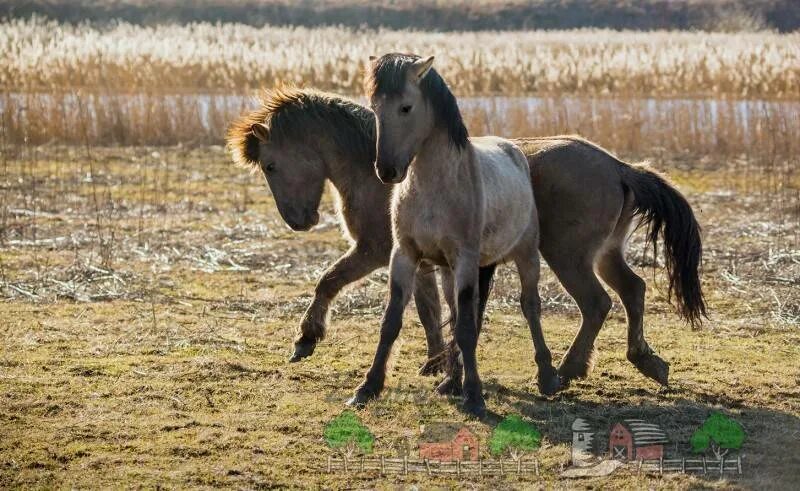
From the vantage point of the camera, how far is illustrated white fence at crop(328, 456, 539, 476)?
197 inches

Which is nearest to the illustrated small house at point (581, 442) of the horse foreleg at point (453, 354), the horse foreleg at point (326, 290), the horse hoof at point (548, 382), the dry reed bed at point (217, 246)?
the horse hoof at point (548, 382)

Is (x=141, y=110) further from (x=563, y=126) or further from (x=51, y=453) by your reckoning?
(x=51, y=453)

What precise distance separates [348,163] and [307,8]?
3647 centimetres

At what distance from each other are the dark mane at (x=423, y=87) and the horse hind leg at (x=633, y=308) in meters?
1.47

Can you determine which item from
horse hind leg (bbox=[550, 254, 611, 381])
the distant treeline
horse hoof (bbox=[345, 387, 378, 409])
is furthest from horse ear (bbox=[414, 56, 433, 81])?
the distant treeline

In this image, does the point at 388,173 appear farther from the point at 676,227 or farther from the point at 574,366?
the point at 676,227

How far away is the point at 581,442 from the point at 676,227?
1.89 meters

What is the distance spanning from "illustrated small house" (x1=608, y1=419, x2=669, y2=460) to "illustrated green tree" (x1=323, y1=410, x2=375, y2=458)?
3.66 feet

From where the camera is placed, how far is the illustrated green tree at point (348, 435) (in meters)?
5.26

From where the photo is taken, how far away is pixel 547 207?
22.1 ft

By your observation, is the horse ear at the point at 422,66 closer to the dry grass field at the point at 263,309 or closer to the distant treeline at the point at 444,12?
the dry grass field at the point at 263,309

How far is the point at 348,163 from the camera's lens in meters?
7.14

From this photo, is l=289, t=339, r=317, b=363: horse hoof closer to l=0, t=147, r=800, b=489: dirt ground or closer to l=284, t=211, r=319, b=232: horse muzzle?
l=0, t=147, r=800, b=489: dirt ground

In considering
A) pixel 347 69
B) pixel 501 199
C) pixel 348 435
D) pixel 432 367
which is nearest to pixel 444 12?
pixel 347 69
